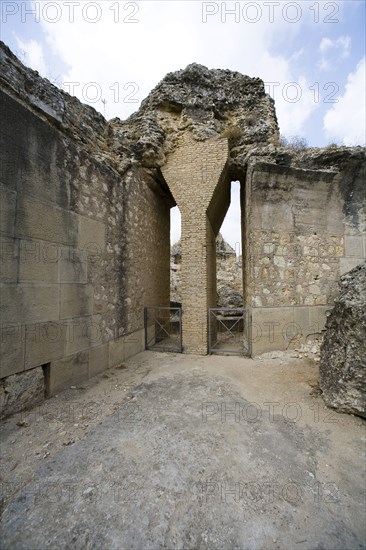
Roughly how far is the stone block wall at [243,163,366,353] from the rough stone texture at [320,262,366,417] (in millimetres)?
2091

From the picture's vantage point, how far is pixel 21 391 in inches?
125

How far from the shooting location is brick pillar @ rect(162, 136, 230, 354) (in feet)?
20.2

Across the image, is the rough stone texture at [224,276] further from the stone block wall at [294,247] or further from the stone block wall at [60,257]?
the stone block wall at [60,257]

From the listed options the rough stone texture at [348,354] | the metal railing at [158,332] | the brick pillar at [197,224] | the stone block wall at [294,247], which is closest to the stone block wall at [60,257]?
the metal railing at [158,332]

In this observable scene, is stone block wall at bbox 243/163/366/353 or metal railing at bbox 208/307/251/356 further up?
stone block wall at bbox 243/163/366/353

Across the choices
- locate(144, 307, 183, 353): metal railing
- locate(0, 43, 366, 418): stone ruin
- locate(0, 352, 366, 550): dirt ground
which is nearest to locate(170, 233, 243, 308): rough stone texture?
locate(144, 307, 183, 353): metal railing

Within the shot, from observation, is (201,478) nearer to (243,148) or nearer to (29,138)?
(29,138)

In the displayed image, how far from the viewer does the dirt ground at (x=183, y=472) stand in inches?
66.4

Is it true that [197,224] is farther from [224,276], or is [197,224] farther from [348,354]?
[224,276]

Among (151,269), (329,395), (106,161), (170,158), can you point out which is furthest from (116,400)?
(170,158)

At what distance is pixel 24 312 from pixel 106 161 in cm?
345

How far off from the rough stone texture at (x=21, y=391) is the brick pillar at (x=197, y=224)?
349 cm

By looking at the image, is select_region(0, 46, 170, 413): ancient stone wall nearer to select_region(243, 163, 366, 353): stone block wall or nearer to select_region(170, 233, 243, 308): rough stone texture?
select_region(243, 163, 366, 353): stone block wall

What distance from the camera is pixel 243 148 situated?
6.34m
